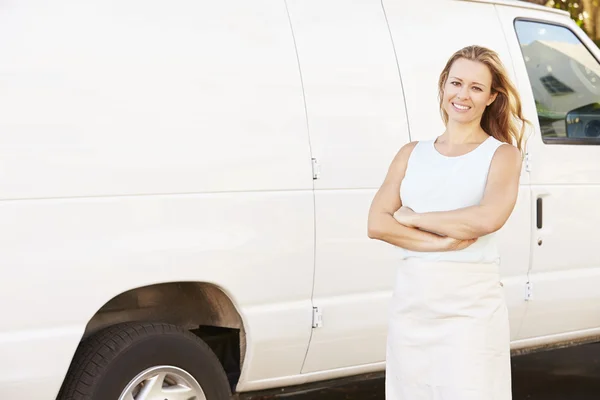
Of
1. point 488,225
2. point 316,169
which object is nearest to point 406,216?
point 488,225

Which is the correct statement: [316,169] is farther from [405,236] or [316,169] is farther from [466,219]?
[466,219]

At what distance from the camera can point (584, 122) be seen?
6.61 meters

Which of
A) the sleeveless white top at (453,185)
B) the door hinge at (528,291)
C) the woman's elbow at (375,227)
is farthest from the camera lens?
the door hinge at (528,291)

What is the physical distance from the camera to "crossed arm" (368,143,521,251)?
388 centimetres

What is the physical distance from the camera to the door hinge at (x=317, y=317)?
207 inches

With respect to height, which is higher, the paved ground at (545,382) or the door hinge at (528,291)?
the door hinge at (528,291)

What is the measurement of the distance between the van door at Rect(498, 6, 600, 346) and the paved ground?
0.84 metres

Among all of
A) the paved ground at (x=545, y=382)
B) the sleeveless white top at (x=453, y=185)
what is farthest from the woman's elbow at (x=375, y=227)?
the paved ground at (x=545, y=382)

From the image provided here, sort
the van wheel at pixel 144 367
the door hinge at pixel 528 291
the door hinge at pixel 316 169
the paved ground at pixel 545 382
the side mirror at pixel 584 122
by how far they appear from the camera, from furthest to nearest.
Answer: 1. the paved ground at pixel 545 382
2. the side mirror at pixel 584 122
3. the door hinge at pixel 528 291
4. the door hinge at pixel 316 169
5. the van wheel at pixel 144 367

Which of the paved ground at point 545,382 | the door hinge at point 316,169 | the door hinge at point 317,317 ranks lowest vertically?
the paved ground at point 545,382

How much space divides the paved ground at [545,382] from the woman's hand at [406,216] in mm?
3288

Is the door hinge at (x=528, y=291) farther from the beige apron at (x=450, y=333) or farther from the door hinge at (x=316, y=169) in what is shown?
the beige apron at (x=450, y=333)

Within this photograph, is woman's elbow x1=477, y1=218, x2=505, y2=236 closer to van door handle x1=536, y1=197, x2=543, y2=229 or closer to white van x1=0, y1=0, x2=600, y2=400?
white van x1=0, y1=0, x2=600, y2=400

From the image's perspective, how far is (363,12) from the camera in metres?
5.64
